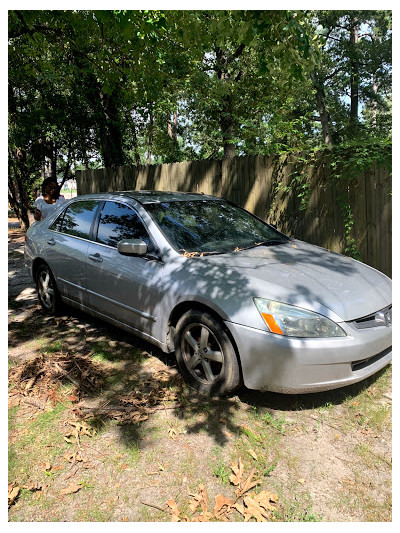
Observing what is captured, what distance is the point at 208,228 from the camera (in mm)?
3979

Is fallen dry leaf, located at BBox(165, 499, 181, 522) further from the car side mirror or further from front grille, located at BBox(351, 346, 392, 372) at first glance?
the car side mirror

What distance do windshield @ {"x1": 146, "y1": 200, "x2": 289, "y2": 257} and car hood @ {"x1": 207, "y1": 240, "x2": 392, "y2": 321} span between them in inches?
7.9

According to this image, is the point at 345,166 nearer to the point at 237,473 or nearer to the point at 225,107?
the point at 237,473

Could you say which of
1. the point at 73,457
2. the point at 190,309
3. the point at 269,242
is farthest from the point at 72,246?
the point at 73,457

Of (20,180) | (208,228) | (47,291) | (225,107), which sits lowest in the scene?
(47,291)

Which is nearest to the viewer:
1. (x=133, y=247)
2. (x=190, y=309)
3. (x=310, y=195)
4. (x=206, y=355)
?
(x=206, y=355)

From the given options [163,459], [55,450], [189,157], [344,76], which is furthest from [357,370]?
[344,76]

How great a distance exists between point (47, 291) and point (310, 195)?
389cm

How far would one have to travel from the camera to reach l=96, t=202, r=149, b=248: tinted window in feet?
12.9

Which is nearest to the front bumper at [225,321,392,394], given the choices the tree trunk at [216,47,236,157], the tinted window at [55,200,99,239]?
the tinted window at [55,200,99,239]

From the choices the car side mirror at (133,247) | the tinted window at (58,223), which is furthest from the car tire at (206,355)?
the tinted window at (58,223)
